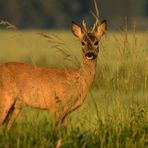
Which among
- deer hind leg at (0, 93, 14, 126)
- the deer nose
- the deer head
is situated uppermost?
the deer head

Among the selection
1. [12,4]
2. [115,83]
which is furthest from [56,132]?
[12,4]

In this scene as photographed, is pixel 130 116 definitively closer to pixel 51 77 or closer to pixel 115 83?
pixel 115 83

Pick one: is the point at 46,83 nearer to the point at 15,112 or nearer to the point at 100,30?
the point at 15,112

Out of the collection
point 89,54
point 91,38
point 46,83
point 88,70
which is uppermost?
point 91,38

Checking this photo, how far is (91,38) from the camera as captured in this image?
Answer: 10.4 m

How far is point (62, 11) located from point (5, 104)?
5920 centimetres

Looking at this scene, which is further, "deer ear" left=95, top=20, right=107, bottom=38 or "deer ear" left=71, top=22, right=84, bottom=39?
"deer ear" left=71, top=22, right=84, bottom=39

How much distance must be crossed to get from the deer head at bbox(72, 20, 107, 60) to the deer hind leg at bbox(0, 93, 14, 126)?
1223 mm

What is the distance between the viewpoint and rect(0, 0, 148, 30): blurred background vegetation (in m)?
67.0

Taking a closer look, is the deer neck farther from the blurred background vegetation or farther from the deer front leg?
the blurred background vegetation

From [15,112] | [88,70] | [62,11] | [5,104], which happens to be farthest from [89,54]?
[62,11]

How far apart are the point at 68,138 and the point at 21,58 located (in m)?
23.1

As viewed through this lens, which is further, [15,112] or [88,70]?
[15,112]

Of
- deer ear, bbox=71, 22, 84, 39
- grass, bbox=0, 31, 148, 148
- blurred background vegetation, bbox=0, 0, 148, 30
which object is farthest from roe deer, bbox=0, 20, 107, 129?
blurred background vegetation, bbox=0, 0, 148, 30
